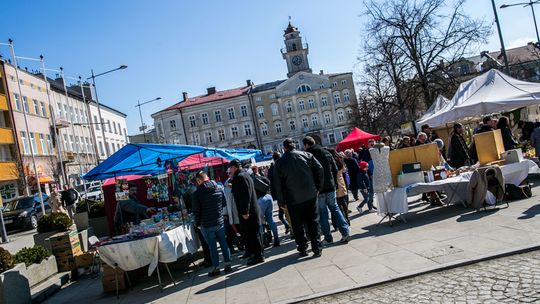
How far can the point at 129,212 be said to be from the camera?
9.97 m

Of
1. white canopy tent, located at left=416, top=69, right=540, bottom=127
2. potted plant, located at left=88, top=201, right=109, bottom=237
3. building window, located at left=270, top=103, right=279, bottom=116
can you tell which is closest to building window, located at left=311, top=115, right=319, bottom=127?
building window, located at left=270, top=103, right=279, bottom=116

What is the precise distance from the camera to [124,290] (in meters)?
8.29

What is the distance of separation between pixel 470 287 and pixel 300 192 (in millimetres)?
3259

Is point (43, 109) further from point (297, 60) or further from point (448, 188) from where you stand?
point (297, 60)

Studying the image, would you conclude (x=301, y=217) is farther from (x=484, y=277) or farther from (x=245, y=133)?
(x=245, y=133)

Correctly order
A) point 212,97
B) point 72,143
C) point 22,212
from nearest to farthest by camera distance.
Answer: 1. point 22,212
2. point 72,143
3. point 212,97

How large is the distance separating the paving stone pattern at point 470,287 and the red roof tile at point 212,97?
73.3 m

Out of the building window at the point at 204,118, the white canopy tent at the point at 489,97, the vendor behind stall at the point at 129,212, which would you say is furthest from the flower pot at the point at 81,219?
the building window at the point at 204,118

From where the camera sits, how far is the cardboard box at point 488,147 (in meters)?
10.7

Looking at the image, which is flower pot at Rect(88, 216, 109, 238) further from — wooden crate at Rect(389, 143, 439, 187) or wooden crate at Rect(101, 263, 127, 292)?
wooden crate at Rect(389, 143, 439, 187)

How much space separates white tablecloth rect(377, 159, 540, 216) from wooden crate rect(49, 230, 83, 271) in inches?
264

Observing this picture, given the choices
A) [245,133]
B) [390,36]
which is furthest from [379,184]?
[245,133]

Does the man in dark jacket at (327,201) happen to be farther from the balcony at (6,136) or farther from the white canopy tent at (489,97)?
the balcony at (6,136)

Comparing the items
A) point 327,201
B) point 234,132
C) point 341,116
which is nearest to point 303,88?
point 341,116
